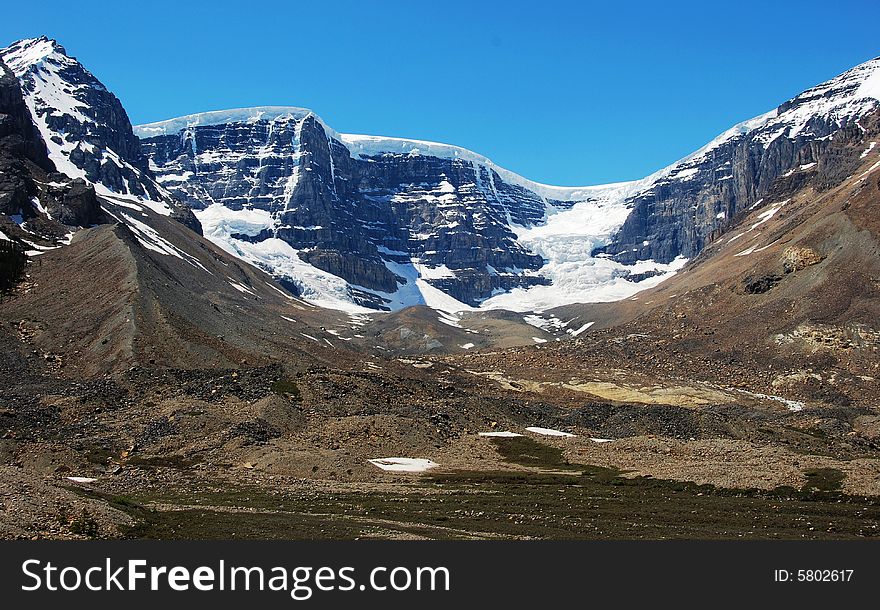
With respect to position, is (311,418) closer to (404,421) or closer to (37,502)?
(404,421)

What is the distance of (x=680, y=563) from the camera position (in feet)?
104

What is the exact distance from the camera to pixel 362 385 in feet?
329

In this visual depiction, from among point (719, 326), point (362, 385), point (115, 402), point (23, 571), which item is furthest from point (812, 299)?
point (23, 571)

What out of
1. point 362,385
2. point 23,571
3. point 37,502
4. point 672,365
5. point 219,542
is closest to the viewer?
point 23,571

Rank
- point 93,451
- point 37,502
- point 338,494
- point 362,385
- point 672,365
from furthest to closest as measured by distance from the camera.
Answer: point 672,365, point 362,385, point 93,451, point 338,494, point 37,502

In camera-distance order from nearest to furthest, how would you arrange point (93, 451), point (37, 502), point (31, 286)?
point (37, 502) → point (93, 451) → point (31, 286)

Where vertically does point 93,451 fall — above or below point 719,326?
below

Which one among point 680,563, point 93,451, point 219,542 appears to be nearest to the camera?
point 680,563

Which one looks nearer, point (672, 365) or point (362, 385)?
point (362, 385)

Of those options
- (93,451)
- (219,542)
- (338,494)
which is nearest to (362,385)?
(93,451)

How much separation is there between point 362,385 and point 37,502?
60.2m

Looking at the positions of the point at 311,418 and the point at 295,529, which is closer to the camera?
the point at 295,529

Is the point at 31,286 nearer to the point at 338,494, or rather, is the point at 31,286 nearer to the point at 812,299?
the point at 338,494

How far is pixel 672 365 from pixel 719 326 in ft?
63.8
